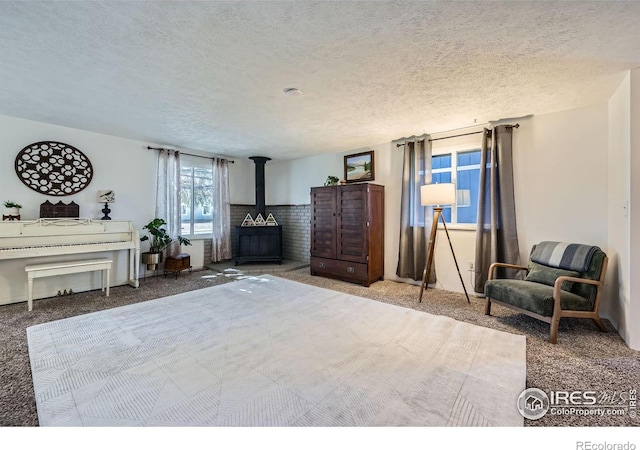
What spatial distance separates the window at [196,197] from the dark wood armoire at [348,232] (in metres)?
2.33

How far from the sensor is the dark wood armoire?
168 inches

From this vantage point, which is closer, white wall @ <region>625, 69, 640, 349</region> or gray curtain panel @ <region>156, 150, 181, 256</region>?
white wall @ <region>625, 69, 640, 349</region>

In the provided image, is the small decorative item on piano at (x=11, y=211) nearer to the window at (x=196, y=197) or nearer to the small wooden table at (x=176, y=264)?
the small wooden table at (x=176, y=264)

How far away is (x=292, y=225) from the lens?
6.29m

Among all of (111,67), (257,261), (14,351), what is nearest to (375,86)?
(111,67)

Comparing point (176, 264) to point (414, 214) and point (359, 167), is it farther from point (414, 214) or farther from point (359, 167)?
point (414, 214)

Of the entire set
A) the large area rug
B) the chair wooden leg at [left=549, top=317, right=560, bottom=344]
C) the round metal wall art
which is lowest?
the large area rug

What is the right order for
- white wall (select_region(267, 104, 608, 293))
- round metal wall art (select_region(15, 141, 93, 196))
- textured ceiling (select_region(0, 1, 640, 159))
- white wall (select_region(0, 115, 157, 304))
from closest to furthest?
textured ceiling (select_region(0, 1, 640, 159))
white wall (select_region(267, 104, 608, 293))
white wall (select_region(0, 115, 157, 304))
round metal wall art (select_region(15, 141, 93, 196))

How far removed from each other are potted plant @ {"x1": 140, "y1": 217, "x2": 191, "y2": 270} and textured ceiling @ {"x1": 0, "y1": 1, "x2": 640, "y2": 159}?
5.46ft

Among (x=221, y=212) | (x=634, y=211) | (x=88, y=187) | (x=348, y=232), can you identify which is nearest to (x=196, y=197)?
(x=221, y=212)

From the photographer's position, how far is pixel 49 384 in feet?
5.69

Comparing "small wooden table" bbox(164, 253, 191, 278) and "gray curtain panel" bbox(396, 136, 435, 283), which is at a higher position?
"gray curtain panel" bbox(396, 136, 435, 283)

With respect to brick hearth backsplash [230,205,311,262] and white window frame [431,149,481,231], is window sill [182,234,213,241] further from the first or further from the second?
white window frame [431,149,481,231]

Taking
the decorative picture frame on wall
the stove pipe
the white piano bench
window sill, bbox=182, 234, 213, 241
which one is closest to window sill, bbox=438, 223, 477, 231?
the decorative picture frame on wall
